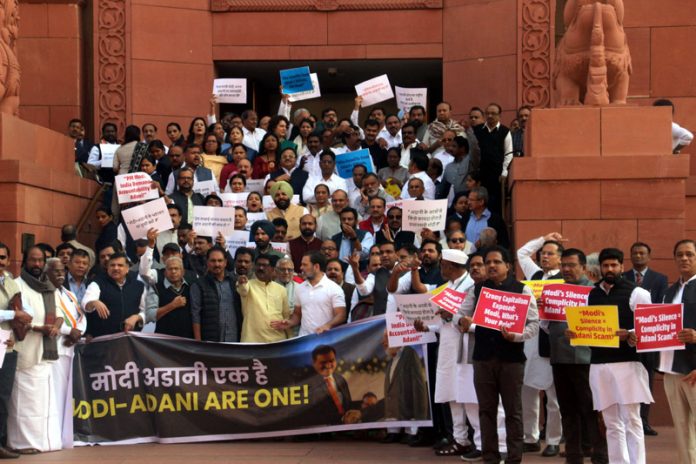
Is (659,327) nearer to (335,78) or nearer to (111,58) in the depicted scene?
(111,58)

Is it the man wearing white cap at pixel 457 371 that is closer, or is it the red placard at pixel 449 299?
the red placard at pixel 449 299

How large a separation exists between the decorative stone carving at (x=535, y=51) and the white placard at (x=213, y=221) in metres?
8.06

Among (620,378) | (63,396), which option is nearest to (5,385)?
(63,396)

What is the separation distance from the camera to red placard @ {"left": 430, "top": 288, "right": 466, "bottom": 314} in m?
12.0

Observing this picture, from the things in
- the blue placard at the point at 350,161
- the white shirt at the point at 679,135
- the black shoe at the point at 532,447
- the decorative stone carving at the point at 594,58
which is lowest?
the black shoe at the point at 532,447

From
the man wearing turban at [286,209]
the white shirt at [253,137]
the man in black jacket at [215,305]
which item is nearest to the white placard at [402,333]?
the man in black jacket at [215,305]

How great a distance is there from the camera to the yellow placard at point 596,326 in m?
10.9

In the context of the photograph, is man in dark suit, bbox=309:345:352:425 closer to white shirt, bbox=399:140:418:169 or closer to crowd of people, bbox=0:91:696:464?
crowd of people, bbox=0:91:696:464

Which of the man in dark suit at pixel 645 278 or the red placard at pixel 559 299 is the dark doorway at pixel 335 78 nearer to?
the man in dark suit at pixel 645 278

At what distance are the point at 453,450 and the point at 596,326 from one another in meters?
2.47

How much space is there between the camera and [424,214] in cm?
1566

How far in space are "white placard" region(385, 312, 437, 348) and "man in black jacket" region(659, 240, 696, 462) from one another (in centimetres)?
287

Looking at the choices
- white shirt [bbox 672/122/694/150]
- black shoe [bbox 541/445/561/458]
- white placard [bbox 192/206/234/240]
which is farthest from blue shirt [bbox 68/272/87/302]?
white shirt [bbox 672/122/694/150]

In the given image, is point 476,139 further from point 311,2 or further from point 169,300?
point 311,2
